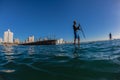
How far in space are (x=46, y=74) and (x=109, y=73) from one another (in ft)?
7.59

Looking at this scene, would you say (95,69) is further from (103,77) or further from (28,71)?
(28,71)

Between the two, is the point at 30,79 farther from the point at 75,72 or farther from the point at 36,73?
the point at 75,72

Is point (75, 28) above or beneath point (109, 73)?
above

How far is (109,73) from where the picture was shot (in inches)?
227

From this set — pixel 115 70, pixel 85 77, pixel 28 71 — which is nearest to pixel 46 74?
pixel 28 71

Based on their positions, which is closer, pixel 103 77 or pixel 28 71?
pixel 103 77

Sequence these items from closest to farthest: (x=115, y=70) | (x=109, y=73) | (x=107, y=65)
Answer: (x=109, y=73) < (x=115, y=70) < (x=107, y=65)

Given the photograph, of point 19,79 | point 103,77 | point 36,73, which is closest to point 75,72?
point 103,77

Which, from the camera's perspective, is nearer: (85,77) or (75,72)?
(85,77)

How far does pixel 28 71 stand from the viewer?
20.5 feet

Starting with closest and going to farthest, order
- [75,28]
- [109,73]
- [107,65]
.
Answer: [109,73] < [107,65] < [75,28]

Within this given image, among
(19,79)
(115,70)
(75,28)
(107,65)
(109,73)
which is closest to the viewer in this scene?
(19,79)

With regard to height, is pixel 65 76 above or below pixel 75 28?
below

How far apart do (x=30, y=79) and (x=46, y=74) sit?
0.71 meters
